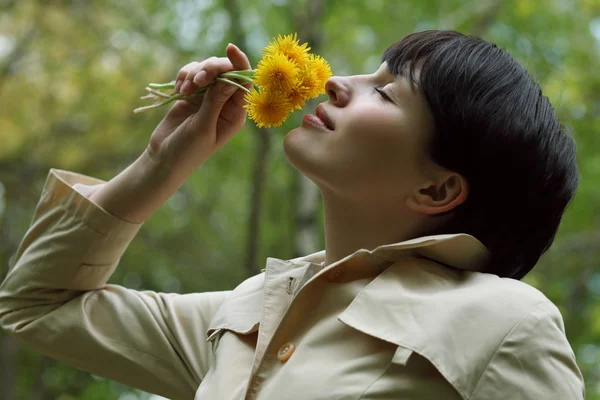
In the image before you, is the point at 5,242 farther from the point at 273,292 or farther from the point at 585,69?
the point at 273,292

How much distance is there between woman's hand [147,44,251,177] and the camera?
1270 millimetres

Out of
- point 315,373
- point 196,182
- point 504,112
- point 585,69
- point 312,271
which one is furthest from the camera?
point 196,182

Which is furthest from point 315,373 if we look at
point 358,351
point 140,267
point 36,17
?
point 36,17

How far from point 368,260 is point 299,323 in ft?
0.46

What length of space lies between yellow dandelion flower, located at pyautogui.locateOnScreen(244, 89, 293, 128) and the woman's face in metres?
0.04

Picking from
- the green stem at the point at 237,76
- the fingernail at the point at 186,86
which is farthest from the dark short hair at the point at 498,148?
the fingernail at the point at 186,86

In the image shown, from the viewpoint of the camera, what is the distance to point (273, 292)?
1.18 metres

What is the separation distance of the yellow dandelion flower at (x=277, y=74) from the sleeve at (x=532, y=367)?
499 millimetres

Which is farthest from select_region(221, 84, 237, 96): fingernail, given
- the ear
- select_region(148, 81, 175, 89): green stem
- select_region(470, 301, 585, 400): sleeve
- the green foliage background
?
the green foliage background

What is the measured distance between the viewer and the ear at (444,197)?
1122 millimetres

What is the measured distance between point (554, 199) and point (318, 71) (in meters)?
0.42

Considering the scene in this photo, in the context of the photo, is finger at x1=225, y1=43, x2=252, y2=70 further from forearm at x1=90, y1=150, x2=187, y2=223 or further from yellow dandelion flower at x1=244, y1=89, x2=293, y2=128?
forearm at x1=90, y1=150, x2=187, y2=223

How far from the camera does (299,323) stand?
1.08 m

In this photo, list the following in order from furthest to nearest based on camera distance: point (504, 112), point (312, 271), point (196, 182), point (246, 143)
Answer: point (196, 182), point (246, 143), point (312, 271), point (504, 112)
